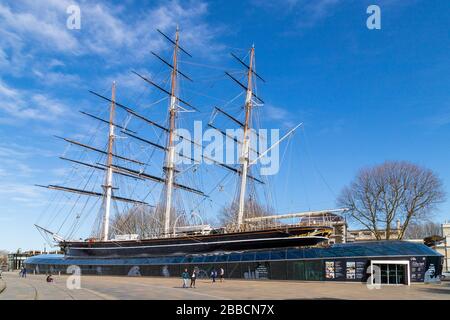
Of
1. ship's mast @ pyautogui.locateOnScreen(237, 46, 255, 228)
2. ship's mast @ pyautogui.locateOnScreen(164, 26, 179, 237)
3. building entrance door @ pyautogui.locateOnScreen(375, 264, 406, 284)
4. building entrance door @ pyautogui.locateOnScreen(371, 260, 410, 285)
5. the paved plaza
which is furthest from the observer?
ship's mast @ pyautogui.locateOnScreen(164, 26, 179, 237)

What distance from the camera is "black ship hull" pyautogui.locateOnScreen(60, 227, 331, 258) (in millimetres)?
41094

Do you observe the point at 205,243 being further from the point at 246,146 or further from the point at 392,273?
the point at 392,273

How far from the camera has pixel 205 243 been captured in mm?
47562

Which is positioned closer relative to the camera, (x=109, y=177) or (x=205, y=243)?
(x=205, y=243)

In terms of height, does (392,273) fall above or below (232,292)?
above

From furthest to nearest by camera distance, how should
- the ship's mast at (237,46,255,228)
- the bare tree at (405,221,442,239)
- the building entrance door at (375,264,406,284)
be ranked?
the bare tree at (405,221,442,239) < the ship's mast at (237,46,255,228) < the building entrance door at (375,264,406,284)

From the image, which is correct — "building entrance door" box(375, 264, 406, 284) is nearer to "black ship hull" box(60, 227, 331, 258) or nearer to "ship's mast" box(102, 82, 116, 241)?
"black ship hull" box(60, 227, 331, 258)

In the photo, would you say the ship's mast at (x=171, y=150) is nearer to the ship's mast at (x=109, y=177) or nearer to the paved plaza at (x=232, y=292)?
the ship's mast at (x=109, y=177)

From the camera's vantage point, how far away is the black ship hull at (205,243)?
1618 inches

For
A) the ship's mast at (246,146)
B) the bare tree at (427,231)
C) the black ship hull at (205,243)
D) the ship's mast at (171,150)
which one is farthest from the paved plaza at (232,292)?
the bare tree at (427,231)

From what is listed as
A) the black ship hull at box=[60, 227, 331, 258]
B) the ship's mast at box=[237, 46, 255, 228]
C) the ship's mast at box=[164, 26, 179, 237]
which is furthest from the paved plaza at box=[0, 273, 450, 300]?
the ship's mast at box=[164, 26, 179, 237]

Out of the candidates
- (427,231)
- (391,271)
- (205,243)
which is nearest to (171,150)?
(205,243)

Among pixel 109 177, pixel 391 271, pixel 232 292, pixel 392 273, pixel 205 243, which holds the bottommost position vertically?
pixel 232 292
